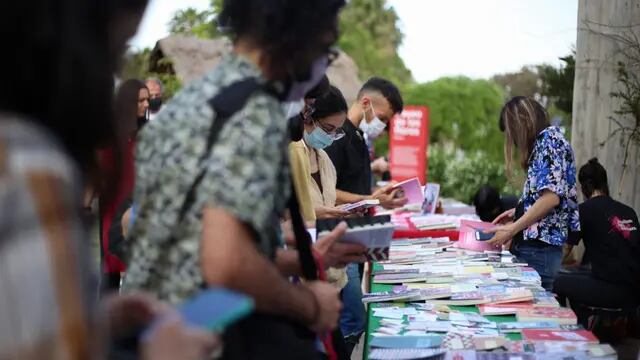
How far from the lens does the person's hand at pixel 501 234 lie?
4.05 metres

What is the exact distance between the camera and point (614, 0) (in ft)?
17.1

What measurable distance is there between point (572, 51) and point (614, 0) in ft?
3.38

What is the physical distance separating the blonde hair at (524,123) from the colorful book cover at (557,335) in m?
1.67

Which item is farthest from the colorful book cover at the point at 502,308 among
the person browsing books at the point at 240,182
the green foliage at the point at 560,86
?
the green foliage at the point at 560,86

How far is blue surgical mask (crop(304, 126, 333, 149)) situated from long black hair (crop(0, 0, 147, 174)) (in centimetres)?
274

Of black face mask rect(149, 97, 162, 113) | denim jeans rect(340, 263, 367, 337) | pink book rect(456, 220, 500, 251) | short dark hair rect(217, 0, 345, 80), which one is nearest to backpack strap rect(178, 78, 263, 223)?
short dark hair rect(217, 0, 345, 80)

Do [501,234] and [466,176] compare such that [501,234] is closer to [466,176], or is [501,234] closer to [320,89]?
[320,89]

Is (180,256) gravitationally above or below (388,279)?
above

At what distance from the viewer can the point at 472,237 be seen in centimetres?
433

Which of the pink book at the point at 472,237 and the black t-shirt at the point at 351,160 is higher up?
the black t-shirt at the point at 351,160

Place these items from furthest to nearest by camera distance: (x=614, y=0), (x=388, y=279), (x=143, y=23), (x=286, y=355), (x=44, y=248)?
(x=614, y=0) → (x=388, y=279) → (x=286, y=355) → (x=143, y=23) → (x=44, y=248)

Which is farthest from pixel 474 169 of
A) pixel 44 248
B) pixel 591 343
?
pixel 44 248

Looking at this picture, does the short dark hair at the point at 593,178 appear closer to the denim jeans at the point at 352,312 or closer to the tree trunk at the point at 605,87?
the tree trunk at the point at 605,87

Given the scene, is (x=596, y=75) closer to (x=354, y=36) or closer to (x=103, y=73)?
(x=103, y=73)
